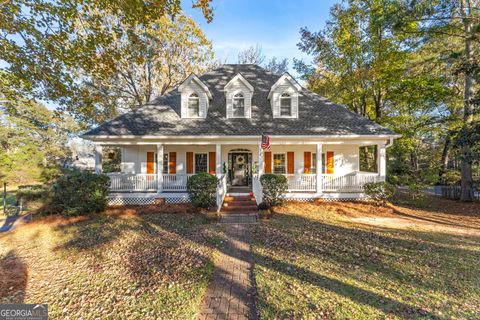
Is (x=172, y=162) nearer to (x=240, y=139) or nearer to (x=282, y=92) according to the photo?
(x=240, y=139)

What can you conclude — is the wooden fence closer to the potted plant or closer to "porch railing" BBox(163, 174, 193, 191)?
the potted plant

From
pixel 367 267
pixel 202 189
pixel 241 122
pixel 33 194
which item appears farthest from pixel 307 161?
pixel 33 194

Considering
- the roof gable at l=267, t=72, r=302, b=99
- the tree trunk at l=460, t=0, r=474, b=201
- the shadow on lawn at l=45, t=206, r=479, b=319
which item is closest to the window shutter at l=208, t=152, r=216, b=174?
the shadow on lawn at l=45, t=206, r=479, b=319

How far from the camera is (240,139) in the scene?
428 inches

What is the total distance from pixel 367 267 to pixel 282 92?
32.2 ft

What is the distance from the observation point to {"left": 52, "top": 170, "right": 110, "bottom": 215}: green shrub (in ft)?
29.9

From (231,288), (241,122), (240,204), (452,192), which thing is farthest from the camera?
(452,192)

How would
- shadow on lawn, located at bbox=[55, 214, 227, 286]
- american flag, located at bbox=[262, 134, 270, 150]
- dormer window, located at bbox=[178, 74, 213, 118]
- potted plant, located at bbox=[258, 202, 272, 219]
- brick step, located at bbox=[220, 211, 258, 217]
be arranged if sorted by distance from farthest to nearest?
dormer window, located at bbox=[178, 74, 213, 118]
american flag, located at bbox=[262, 134, 270, 150]
brick step, located at bbox=[220, 211, 258, 217]
potted plant, located at bbox=[258, 202, 272, 219]
shadow on lawn, located at bbox=[55, 214, 227, 286]

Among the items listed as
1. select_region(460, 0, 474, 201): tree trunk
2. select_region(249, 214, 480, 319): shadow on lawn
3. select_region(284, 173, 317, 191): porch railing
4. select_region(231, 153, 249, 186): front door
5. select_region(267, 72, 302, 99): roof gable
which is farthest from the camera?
select_region(231, 153, 249, 186): front door

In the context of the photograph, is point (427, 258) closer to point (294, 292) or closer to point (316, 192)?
point (294, 292)

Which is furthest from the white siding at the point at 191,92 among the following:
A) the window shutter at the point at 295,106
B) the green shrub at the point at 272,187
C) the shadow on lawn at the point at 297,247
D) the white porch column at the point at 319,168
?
the white porch column at the point at 319,168

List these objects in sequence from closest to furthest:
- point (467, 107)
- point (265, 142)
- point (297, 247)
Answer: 1. point (297, 247)
2. point (265, 142)
3. point (467, 107)

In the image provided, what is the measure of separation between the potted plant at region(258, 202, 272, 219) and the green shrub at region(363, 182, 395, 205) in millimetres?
5661

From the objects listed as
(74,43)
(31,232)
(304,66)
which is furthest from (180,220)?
(304,66)
